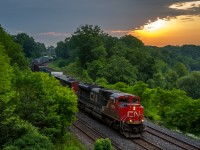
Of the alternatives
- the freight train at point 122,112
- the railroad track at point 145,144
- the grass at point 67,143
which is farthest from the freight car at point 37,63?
the railroad track at point 145,144

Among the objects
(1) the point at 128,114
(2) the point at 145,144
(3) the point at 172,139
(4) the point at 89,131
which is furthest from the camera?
(4) the point at 89,131

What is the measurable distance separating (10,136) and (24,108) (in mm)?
3199

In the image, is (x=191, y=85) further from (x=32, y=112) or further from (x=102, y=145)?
(x=102, y=145)

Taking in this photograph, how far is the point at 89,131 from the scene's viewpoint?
95.9 ft

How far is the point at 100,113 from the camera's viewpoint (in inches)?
1268

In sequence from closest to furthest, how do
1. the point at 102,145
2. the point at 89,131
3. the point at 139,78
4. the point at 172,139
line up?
1. the point at 102,145
2. the point at 172,139
3. the point at 89,131
4. the point at 139,78

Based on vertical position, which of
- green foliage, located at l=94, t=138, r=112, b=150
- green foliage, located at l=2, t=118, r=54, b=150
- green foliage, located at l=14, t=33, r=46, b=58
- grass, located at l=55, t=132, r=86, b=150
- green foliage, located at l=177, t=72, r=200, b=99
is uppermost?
green foliage, located at l=14, t=33, r=46, b=58

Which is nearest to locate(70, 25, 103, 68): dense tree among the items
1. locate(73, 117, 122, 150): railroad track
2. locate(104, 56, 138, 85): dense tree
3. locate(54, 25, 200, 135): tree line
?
locate(54, 25, 200, 135): tree line

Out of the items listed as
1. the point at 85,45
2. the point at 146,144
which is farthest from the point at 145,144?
the point at 85,45

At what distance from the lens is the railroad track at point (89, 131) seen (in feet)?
85.8

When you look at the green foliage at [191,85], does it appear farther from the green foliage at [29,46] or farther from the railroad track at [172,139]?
the green foliage at [29,46]

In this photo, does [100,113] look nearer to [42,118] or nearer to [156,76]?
[42,118]

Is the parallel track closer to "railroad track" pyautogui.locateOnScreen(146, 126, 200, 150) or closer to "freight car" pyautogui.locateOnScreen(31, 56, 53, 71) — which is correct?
"railroad track" pyautogui.locateOnScreen(146, 126, 200, 150)

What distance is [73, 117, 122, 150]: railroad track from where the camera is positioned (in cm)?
2614
